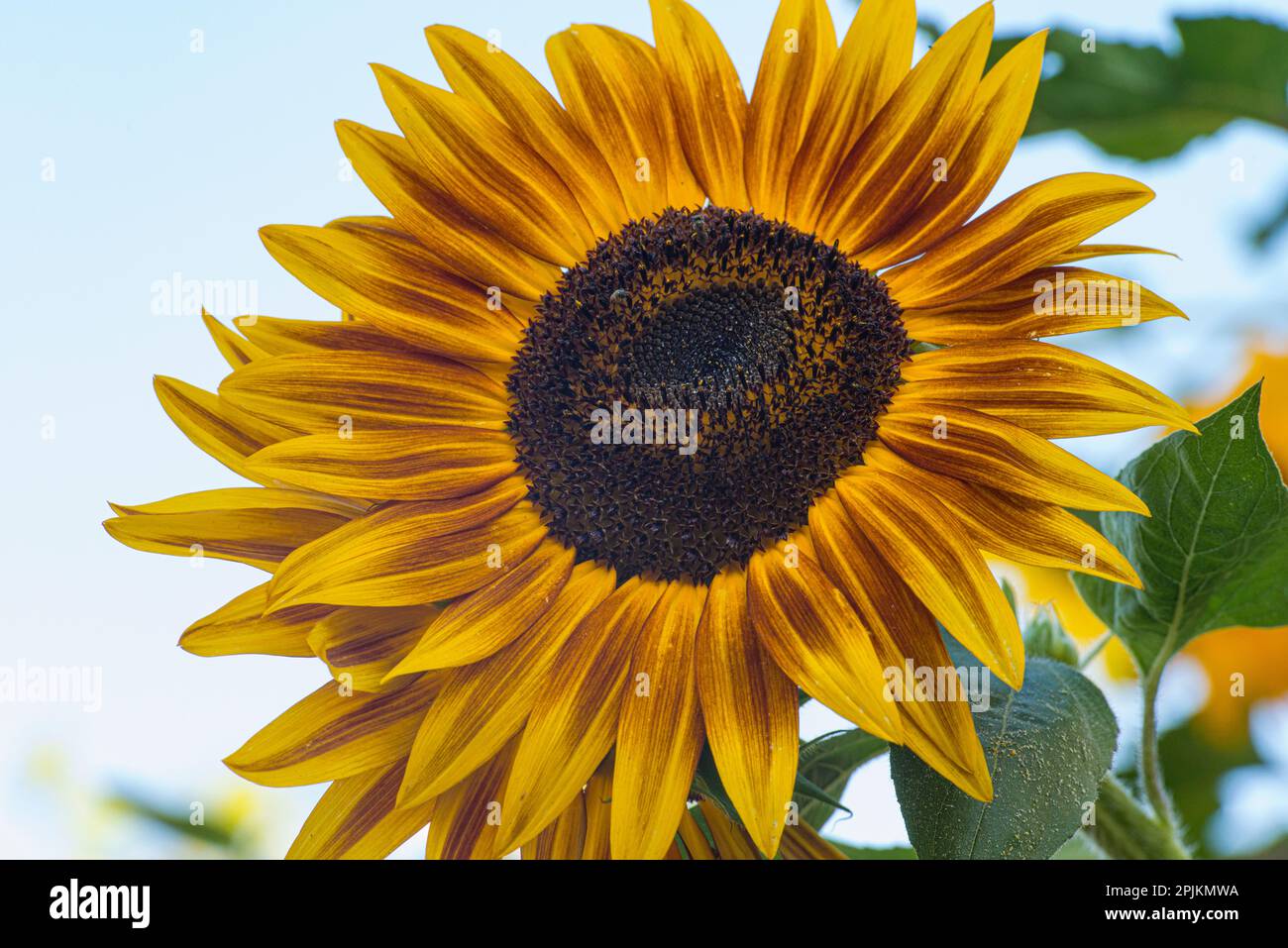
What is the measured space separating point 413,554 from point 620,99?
12.9 inches

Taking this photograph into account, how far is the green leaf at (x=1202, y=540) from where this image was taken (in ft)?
2.36

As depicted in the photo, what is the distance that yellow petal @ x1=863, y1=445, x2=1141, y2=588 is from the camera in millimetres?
635

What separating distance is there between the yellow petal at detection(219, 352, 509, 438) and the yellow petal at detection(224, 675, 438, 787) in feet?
0.54

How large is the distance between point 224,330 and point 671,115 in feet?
1.11

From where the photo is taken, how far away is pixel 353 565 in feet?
2.34

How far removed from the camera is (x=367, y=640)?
73 cm

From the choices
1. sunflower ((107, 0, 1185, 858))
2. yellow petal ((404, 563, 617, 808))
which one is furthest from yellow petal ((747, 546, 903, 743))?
yellow petal ((404, 563, 617, 808))

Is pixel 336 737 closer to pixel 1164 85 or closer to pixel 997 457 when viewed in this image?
pixel 997 457

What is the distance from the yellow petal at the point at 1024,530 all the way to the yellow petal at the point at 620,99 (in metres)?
0.27

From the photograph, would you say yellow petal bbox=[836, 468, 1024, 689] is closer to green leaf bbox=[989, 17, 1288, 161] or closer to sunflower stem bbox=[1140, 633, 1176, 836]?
sunflower stem bbox=[1140, 633, 1176, 836]

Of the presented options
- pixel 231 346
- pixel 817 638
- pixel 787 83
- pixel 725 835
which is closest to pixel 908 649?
pixel 817 638

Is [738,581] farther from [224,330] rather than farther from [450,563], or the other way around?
[224,330]

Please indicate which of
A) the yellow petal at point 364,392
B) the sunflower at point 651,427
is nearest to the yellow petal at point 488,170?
the sunflower at point 651,427

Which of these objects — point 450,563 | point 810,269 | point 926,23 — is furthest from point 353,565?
point 926,23
